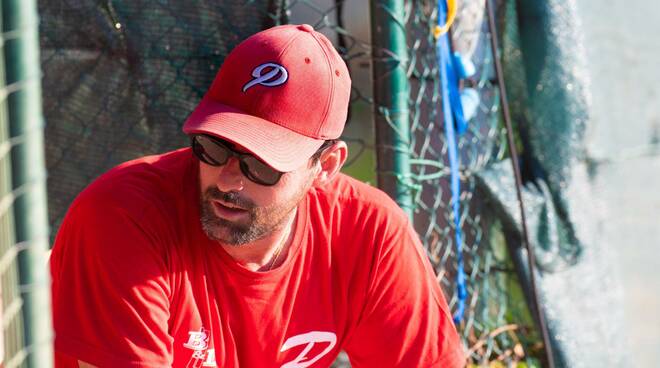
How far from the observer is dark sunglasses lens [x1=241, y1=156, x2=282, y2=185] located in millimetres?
2395

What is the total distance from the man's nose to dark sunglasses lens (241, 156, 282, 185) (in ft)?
0.06

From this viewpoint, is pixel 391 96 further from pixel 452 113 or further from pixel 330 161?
pixel 330 161

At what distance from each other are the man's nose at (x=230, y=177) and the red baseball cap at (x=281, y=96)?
82mm

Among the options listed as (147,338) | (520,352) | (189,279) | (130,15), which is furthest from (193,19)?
(520,352)

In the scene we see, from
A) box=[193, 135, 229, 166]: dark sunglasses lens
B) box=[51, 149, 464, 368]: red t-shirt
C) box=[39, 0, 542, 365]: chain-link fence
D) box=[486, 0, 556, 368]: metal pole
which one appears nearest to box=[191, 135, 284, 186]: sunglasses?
box=[193, 135, 229, 166]: dark sunglasses lens

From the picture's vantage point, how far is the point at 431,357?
266 centimetres

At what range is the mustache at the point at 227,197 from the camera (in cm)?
238

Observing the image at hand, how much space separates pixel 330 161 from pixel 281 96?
27cm

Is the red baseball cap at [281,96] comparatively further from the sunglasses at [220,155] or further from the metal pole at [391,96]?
the metal pole at [391,96]

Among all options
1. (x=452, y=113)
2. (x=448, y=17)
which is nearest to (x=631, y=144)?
(x=452, y=113)

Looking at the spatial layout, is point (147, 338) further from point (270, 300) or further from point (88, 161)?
point (88, 161)

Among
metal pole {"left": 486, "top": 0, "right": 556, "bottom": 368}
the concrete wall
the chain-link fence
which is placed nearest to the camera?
the chain-link fence

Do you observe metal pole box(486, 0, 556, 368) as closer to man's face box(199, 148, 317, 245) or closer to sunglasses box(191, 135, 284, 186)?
man's face box(199, 148, 317, 245)

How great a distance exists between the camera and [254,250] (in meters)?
2.61
